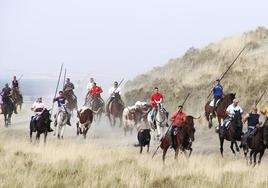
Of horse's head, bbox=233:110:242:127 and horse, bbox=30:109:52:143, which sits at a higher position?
horse's head, bbox=233:110:242:127

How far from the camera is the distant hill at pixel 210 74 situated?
34.2m

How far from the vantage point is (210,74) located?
130 feet

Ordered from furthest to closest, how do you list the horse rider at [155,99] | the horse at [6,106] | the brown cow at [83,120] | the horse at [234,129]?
the horse at [6,106] < the brown cow at [83,120] < the horse rider at [155,99] < the horse at [234,129]

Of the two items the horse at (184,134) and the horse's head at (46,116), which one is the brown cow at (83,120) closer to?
the horse's head at (46,116)

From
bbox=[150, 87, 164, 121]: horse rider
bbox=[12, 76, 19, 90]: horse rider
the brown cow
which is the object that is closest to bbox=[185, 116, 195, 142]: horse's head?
bbox=[150, 87, 164, 121]: horse rider

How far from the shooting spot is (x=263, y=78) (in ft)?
109

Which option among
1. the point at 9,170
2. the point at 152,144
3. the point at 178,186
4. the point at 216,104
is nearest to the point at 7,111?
the point at 152,144

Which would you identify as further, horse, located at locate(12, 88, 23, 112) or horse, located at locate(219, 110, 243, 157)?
horse, located at locate(12, 88, 23, 112)

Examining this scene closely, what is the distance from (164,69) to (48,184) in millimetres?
38722

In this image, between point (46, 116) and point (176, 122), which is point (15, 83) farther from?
point (176, 122)

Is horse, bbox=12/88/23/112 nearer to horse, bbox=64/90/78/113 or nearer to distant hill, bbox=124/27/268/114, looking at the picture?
horse, bbox=64/90/78/113

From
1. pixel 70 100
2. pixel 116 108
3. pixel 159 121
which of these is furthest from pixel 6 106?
pixel 159 121

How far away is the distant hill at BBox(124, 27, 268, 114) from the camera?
1345 inches

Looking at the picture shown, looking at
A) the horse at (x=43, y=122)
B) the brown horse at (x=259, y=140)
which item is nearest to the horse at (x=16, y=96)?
the horse at (x=43, y=122)
